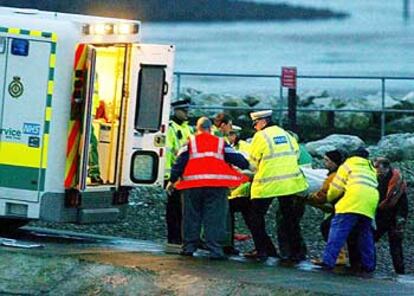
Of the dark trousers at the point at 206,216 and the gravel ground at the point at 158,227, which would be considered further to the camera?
the gravel ground at the point at 158,227

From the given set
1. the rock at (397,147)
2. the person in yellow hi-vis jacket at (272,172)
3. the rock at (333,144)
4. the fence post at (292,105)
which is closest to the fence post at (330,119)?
the rock at (333,144)

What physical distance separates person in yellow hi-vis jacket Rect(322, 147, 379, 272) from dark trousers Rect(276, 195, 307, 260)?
711mm

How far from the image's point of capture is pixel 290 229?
16078 mm

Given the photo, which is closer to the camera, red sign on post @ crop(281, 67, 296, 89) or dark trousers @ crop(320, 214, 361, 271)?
dark trousers @ crop(320, 214, 361, 271)

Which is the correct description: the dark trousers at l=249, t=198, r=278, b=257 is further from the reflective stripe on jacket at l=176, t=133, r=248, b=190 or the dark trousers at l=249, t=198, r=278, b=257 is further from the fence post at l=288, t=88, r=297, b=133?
the fence post at l=288, t=88, r=297, b=133

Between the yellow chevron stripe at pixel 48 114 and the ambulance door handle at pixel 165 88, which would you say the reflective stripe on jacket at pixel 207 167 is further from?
the yellow chevron stripe at pixel 48 114

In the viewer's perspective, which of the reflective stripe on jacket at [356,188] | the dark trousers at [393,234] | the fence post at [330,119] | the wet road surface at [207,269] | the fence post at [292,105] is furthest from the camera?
the fence post at [330,119]

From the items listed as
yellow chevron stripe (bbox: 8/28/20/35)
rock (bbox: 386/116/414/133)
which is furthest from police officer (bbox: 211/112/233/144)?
rock (bbox: 386/116/414/133)

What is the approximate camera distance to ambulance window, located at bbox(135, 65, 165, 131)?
16391 millimetres

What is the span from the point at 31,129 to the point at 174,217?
2.08 metres

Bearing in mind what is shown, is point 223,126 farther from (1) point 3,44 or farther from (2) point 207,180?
(1) point 3,44

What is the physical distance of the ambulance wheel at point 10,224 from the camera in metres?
16.7

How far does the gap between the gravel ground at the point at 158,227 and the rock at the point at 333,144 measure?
347cm

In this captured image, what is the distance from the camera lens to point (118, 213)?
16.5m
